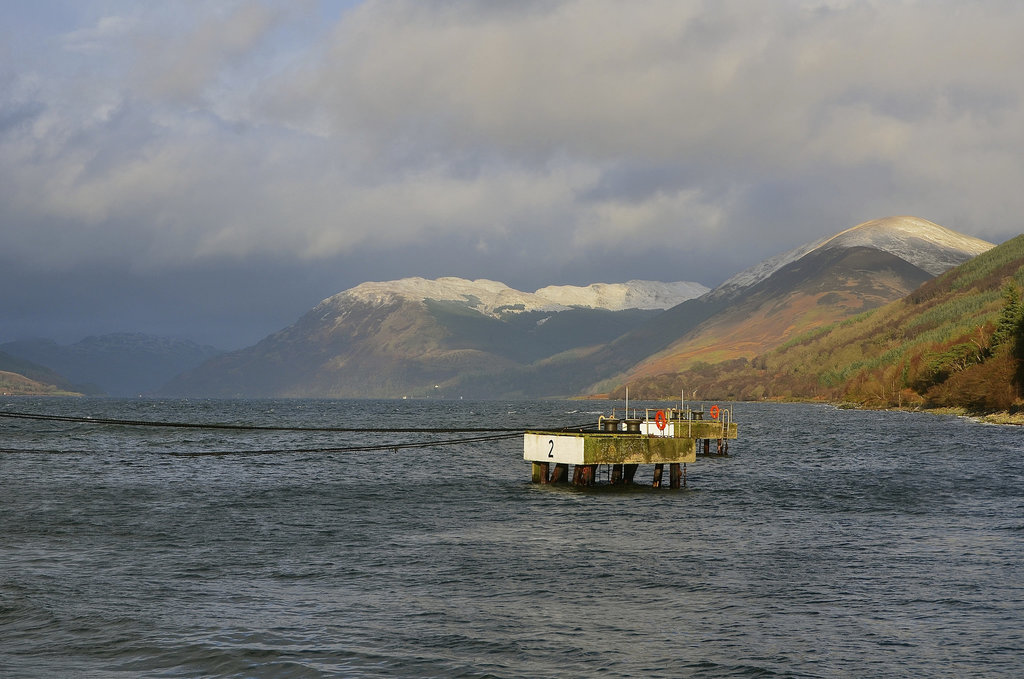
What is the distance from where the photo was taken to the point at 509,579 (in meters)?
31.6

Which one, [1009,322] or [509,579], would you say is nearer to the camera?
[509,579]

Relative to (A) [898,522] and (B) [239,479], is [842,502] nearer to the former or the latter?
(A) [898,522]

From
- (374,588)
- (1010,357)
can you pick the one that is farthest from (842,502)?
(1010,357)

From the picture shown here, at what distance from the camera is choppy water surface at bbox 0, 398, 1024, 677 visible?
74.2ft

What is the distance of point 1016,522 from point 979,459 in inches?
1622

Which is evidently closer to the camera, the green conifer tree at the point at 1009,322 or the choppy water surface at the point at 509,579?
the choppy water surface at the point at 509,579

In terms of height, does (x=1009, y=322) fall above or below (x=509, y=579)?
above

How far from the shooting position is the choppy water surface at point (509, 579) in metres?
22.6

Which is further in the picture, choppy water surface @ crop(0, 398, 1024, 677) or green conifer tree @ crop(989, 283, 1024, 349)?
green conifer tree @ crop(989, 283, 1024, 349)

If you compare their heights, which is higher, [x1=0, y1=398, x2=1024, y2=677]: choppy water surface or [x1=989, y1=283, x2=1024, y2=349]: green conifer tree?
[x1=989, y1=283, x2=1024, y2=349]: green conifer tree

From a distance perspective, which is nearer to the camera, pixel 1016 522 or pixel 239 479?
pixel 1016 522

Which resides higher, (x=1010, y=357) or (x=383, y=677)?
(x=1010, y=357)

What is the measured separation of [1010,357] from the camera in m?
151

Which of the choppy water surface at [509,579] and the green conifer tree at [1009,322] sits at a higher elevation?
the green conifer tree at [1009,322]
